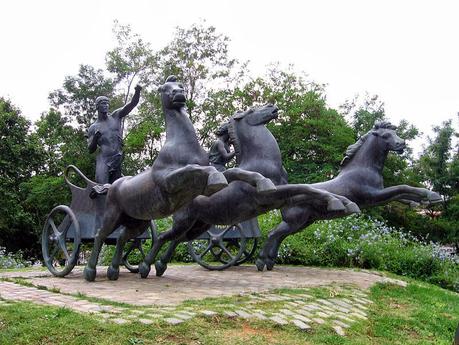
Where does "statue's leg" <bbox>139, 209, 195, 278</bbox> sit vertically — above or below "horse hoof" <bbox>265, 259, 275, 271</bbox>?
above

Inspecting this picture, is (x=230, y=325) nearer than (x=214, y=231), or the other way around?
(x=230, y=325)

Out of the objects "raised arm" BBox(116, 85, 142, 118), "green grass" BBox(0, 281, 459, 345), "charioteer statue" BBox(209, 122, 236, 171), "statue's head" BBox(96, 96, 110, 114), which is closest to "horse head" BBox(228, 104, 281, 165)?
"charioteer statue" BBox(209, 122, 236, 171)

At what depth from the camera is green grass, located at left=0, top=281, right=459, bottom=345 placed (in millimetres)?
4090

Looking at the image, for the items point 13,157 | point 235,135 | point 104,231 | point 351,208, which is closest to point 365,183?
point 351,208

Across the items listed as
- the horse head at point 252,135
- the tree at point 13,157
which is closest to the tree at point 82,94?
the tree at point 13,157

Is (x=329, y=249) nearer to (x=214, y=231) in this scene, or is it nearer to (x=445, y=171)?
(x=214, y=231)

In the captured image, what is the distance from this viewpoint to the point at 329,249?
1048 centimetres

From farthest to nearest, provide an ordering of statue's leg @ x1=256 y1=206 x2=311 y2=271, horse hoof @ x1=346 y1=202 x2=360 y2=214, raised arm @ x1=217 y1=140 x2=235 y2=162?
statue's leg @ x1=256 y1=206 x2=311 y2=271, raised arm @ x1=217 y1=140 x2=235 y2=162, horse hoof @ x1=346 y1=202 x2=360 y2=214

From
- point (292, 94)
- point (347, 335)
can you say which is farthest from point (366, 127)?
point (347, 335)

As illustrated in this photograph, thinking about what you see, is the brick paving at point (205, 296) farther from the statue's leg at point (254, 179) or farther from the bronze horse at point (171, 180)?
the statue's leg at point (254, 179)

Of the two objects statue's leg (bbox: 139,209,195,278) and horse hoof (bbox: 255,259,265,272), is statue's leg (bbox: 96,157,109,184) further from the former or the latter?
horse hoof (bbox: 255,259,265,272)

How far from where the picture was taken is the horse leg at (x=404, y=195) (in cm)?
802

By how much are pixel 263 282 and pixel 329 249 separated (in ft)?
11.8

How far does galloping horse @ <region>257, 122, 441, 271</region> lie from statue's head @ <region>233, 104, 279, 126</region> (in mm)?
1420
